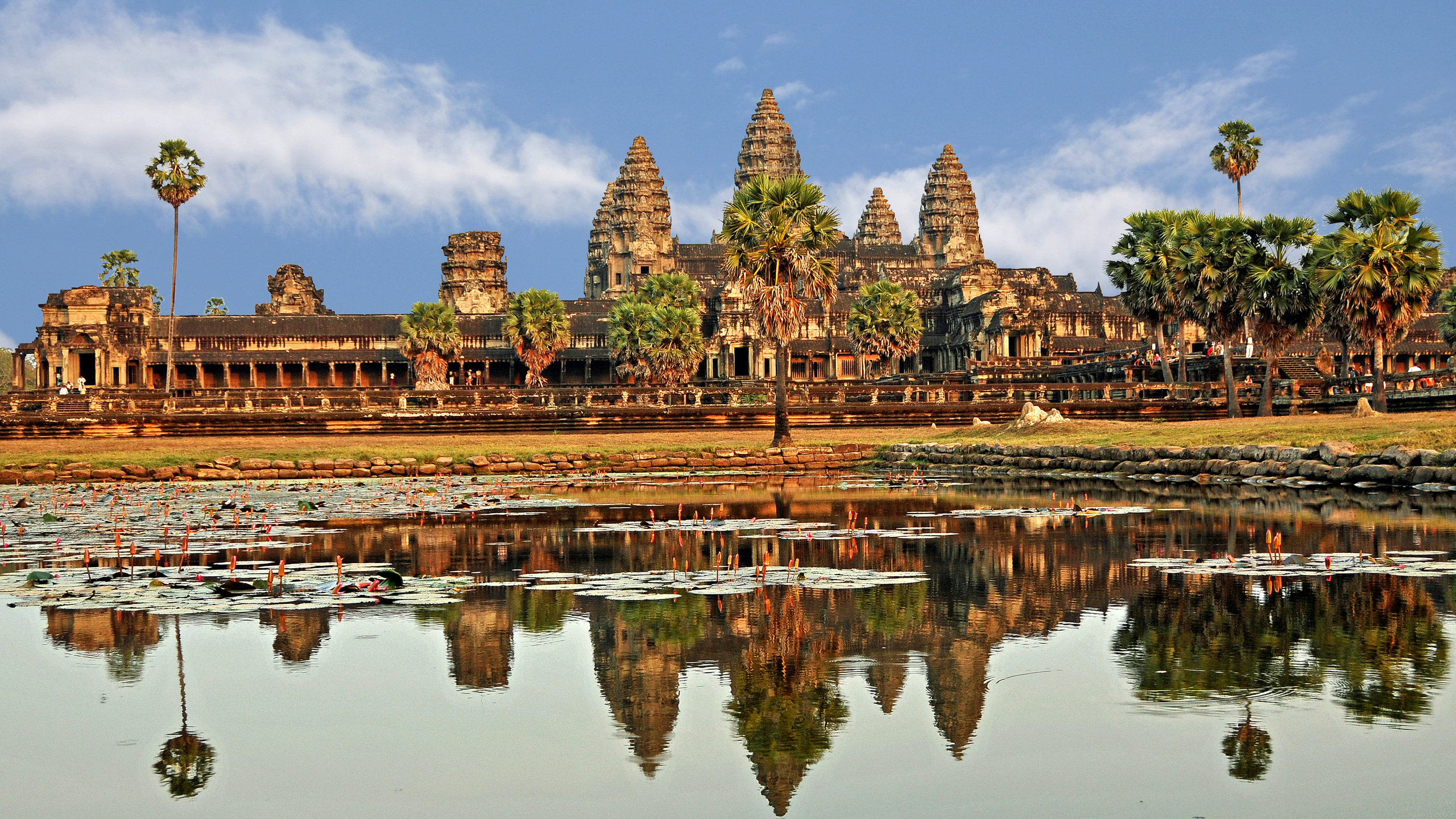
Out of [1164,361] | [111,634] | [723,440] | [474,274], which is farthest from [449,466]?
[474,274]

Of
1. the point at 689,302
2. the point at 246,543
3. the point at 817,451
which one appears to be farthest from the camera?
the point at 689,302

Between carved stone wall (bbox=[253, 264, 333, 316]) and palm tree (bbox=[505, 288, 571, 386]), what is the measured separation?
45236 mm

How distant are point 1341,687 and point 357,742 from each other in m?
4.85

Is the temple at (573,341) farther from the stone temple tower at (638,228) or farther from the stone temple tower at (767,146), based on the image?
the stone temple tower at (767,146)

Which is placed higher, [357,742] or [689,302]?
[689,302]

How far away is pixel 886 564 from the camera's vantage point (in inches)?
477

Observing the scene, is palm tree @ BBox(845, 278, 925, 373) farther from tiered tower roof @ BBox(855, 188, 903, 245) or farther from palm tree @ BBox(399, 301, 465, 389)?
tiered tower roof @ BBox(855, 188, 903, 245)

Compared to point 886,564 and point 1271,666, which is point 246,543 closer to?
point 886,564

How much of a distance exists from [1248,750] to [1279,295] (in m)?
41.2

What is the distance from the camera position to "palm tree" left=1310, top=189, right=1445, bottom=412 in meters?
38.2

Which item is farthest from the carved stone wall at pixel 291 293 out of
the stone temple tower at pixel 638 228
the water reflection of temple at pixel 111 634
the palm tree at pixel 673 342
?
the water reflection of temple at pixel 111 634

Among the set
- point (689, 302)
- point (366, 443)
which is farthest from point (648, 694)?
point (689, 302)

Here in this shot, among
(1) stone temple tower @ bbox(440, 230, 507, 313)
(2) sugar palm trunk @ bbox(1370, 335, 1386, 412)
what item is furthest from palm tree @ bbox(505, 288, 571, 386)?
(2) sugar palm trunk @ bbox(1370, 335, 1386, 412)

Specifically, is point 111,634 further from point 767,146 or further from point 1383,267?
point 767,146
